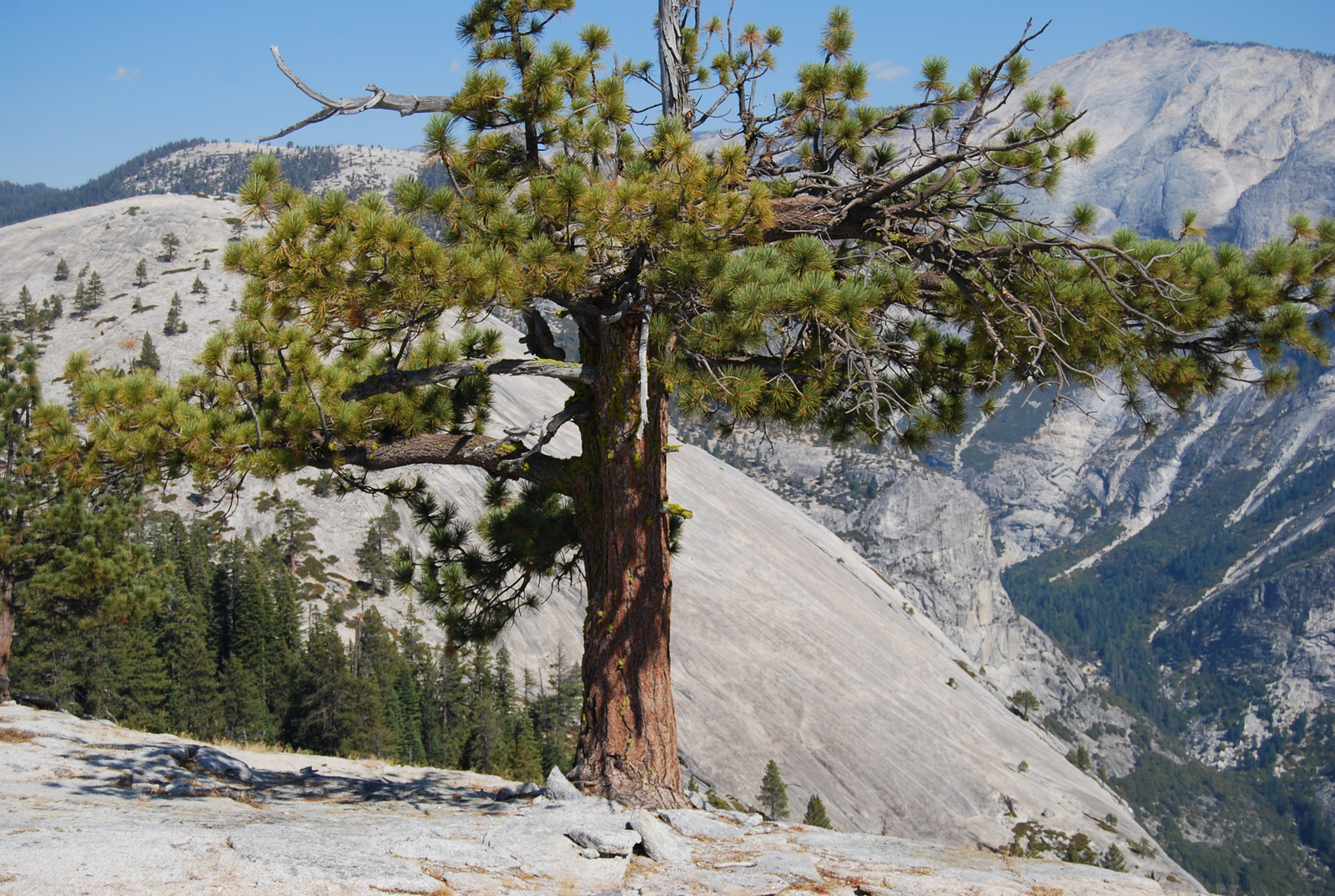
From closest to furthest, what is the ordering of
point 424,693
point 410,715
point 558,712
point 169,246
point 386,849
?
point 386,849 → point 410,715 → point 558,712 → point 424,693 → point 169,246

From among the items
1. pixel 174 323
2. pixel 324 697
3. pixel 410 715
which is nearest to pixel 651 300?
pixel 324 697

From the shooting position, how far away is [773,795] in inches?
1906

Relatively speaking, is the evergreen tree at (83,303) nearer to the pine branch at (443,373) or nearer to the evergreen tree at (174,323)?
the evergreen tree at (174,323)

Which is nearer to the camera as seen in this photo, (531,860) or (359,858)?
(359,858)

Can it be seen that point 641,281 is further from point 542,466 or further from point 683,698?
point 683,698

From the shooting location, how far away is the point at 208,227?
440 feet

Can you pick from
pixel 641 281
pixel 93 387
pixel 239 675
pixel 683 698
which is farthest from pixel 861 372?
pixel 239 675

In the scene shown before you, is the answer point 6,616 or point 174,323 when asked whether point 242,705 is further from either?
point 174,323

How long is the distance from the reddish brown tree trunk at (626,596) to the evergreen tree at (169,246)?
131 metres

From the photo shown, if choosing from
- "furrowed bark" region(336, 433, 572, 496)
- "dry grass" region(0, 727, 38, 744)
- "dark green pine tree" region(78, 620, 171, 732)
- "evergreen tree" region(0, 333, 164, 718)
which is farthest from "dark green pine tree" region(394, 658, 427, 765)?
"furrowed bark" region(336, 433, 572, 496)

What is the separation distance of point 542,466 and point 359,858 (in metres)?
4.17

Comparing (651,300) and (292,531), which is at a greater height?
(651,300)

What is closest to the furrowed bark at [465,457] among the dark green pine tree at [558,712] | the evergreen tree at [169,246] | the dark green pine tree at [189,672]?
the dark green pine tree at [189,672]

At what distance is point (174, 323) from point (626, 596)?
9980cm
